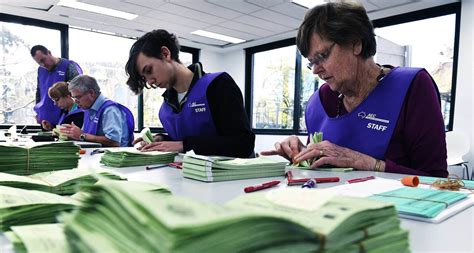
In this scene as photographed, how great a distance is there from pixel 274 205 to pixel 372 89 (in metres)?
1.21


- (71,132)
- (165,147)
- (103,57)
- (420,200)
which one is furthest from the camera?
(103,57)

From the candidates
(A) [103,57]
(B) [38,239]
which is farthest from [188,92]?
(A) [103,57]

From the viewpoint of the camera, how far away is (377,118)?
1.38m

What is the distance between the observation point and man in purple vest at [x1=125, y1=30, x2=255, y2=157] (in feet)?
6.20

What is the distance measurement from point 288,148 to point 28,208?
1.07 metres

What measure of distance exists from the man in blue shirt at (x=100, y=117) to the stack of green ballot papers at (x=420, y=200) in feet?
7.99

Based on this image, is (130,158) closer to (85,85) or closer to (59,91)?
(85,85)

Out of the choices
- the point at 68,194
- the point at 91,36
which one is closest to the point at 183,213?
the point at 68,194

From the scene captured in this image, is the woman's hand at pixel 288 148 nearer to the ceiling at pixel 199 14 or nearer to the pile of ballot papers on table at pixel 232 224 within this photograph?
the pile of ballot papers on table at pixel 232 224

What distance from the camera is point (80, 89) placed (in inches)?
116

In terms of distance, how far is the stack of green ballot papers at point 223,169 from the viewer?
0.97 m

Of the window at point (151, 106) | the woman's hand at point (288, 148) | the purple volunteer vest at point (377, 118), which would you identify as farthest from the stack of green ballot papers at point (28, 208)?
the window at point (151, 106)

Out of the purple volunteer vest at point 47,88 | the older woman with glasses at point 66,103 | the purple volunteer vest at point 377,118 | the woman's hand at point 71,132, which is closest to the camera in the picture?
the purple volunteer vest at point 377,118

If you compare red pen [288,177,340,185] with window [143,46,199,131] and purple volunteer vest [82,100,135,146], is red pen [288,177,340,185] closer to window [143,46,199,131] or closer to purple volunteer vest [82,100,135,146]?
purple volunteer vest [82,100,135,146]
